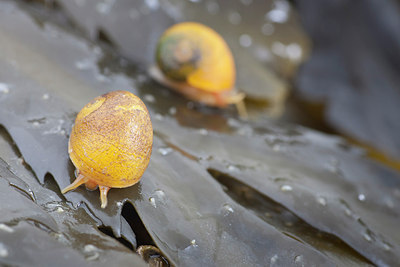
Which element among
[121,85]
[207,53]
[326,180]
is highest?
[207,53]

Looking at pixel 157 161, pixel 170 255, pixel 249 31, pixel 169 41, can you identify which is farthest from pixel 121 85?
pixel 249 31

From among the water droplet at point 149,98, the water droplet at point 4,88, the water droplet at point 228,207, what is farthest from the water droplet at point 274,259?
the water droplet at point 4,88

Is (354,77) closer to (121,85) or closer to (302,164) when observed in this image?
(302,164)

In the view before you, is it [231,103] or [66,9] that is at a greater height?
[66,9]

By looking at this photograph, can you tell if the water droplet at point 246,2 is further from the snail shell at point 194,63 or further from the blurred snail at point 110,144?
the blurred snail at point 110,144

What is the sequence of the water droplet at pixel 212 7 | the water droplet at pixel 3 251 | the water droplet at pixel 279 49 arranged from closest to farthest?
1. the water droplet at pixel 3 251
2. the water droplet at pixel 212 7
3. the water droplet at pixel 279 49

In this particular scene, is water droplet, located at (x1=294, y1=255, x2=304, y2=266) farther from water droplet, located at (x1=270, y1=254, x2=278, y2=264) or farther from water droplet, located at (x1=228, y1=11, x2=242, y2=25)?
water droplet, located at (x1=228, y1=11, x2=242, y2=25)
